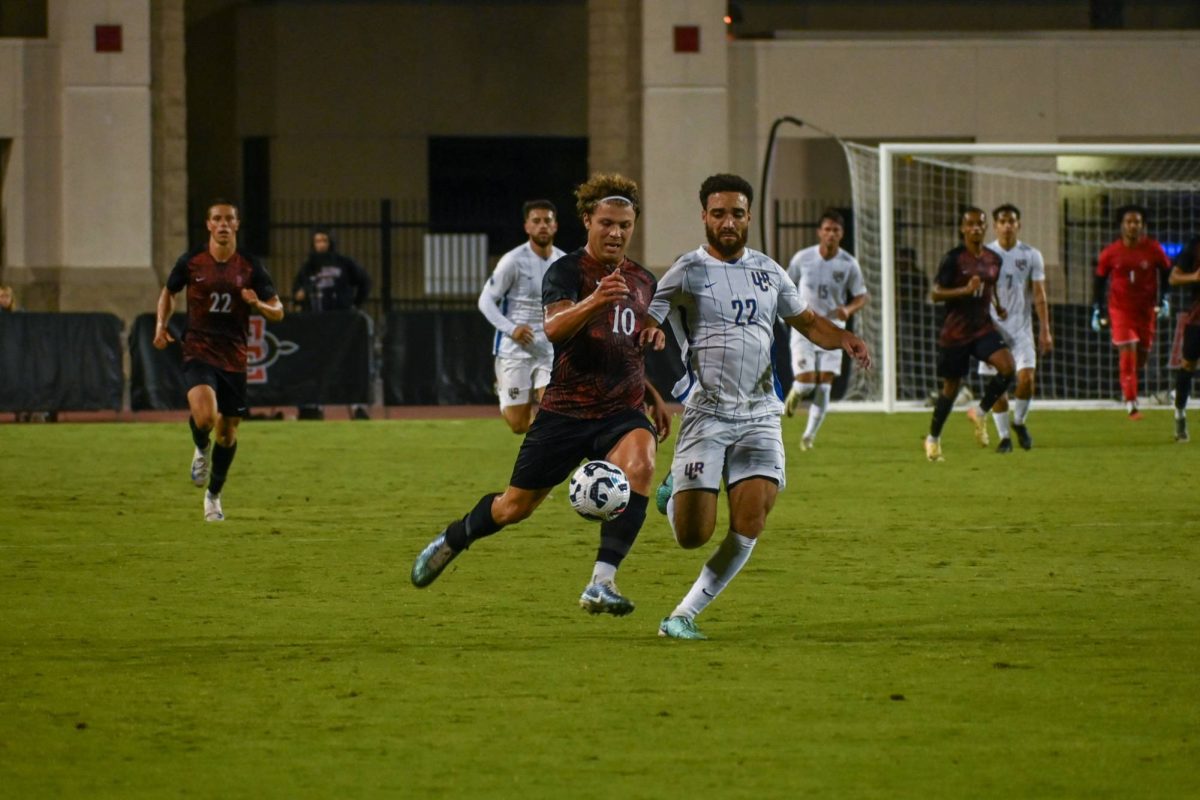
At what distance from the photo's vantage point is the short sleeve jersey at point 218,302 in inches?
526

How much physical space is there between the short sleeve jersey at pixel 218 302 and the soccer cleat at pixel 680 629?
5.80 meters

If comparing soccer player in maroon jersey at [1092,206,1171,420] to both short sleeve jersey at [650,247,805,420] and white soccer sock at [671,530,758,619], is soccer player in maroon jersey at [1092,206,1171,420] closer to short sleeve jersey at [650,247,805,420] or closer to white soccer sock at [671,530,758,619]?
short sleeve jersey at [650,247,805,420]

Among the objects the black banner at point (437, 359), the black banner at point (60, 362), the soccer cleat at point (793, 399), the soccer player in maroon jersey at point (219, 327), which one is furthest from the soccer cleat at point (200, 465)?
the black banner at point (437, 359)

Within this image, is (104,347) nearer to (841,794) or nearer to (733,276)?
(733,276)

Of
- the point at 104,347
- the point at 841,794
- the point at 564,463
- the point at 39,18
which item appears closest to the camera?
the point at 841,794

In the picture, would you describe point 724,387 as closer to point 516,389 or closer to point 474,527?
point 474,527

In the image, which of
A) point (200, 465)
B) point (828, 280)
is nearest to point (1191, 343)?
point (828, 280)

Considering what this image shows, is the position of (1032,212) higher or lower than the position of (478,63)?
lower

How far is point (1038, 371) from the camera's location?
26.3 meters

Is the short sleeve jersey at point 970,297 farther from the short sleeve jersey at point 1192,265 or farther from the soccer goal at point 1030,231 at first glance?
the soccer goal at point 1030,231

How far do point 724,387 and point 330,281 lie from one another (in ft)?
56.6

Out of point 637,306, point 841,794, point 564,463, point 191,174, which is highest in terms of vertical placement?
point 191,174

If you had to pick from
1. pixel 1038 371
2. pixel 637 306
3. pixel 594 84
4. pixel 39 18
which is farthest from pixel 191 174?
pixel 637 306

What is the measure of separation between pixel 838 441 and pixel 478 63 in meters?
18.2
